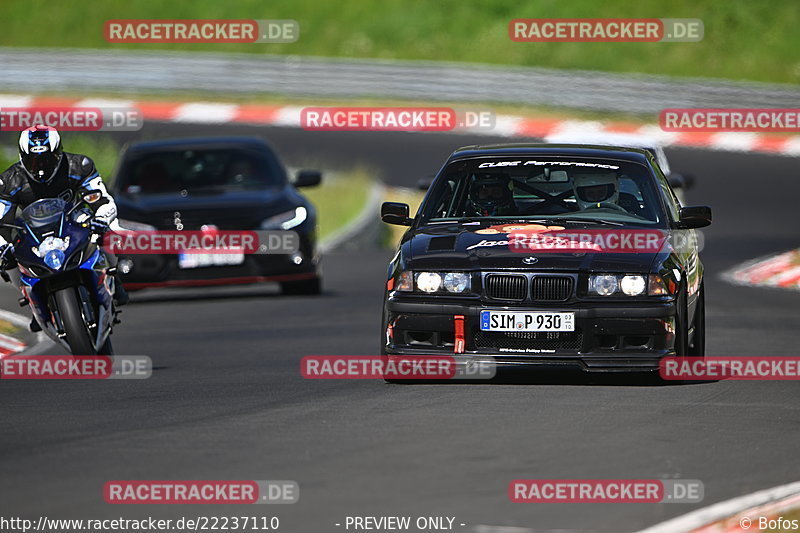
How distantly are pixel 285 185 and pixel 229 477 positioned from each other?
10292 mm

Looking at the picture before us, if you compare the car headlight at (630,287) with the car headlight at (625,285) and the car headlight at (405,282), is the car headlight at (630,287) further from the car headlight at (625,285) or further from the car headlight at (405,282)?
the car headlight at (405,282)

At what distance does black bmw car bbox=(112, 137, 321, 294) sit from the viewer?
16641 millimetres

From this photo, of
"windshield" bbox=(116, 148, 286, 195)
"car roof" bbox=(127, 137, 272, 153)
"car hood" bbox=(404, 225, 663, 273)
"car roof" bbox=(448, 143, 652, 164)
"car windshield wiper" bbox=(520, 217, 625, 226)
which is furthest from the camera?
"car roof" bbox=(127, 137, 272, 153)

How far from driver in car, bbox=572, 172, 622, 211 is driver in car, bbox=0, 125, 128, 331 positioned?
300 cm

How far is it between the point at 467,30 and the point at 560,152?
3454 centimetres

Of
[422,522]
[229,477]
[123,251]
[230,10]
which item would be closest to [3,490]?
[229,477]

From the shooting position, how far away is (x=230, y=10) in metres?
47.9

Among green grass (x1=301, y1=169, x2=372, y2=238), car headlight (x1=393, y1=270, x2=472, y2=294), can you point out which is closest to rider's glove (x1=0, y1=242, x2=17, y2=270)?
car headlight (x1=393, y1=270, x2=472, y2=294)

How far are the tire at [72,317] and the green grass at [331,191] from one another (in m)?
13.0

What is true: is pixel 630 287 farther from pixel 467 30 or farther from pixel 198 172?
pixel 467 30

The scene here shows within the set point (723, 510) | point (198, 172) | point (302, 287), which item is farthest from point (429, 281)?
point (198, 172)

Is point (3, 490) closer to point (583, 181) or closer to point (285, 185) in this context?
point (583, 181)

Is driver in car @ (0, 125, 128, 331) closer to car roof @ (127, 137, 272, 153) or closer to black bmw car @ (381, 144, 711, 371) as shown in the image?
black bmw car @ (381, 144, 711, 371)

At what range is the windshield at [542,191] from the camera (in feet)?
37.0
